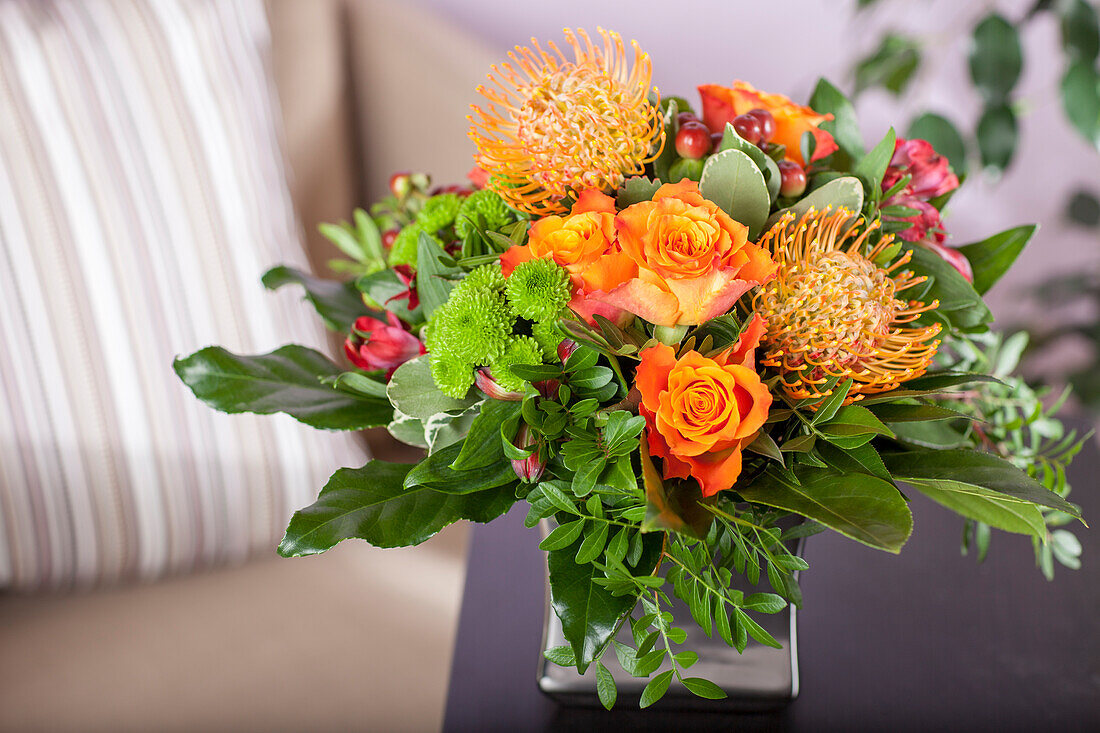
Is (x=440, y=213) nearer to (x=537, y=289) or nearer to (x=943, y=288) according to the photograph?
(x=537, y=289)

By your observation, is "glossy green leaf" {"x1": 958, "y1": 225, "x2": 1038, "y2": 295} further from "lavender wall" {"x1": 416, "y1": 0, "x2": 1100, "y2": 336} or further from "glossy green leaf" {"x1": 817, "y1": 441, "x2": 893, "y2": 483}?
"lavender wall" {"x1": 416, "y1": 0, "x2": 1100, "y2": 336}

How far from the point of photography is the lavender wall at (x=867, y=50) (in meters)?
1.29

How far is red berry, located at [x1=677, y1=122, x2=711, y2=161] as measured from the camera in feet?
1.34

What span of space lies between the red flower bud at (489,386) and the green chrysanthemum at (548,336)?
0.02 metres

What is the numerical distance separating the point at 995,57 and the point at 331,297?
41.6 inches

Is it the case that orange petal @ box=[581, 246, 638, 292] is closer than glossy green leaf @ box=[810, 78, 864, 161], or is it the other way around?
orange petal @ box=[581, 246, 638, 292]

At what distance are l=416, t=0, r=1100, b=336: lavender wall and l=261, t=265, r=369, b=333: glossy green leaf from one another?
2.80 ft

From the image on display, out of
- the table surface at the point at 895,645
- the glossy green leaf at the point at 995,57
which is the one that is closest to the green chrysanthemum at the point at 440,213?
the table surface at the point at 895,645

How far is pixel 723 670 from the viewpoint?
0.48 m

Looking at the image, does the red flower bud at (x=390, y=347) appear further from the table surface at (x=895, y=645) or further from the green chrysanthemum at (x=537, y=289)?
the table surface at (x=895, y=645)

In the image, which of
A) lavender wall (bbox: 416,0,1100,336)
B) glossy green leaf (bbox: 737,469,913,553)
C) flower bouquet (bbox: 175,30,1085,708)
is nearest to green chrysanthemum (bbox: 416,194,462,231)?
flower bouquet (bbox: 175,30,1085,708)

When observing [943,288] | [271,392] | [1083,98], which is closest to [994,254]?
[943,288]

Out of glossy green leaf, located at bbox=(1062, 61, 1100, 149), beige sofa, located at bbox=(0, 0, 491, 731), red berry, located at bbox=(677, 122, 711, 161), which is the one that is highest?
glossy green leaf, located at bbox=(1062, 61, 1100, 149)

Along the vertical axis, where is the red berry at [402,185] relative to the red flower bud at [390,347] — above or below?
above
